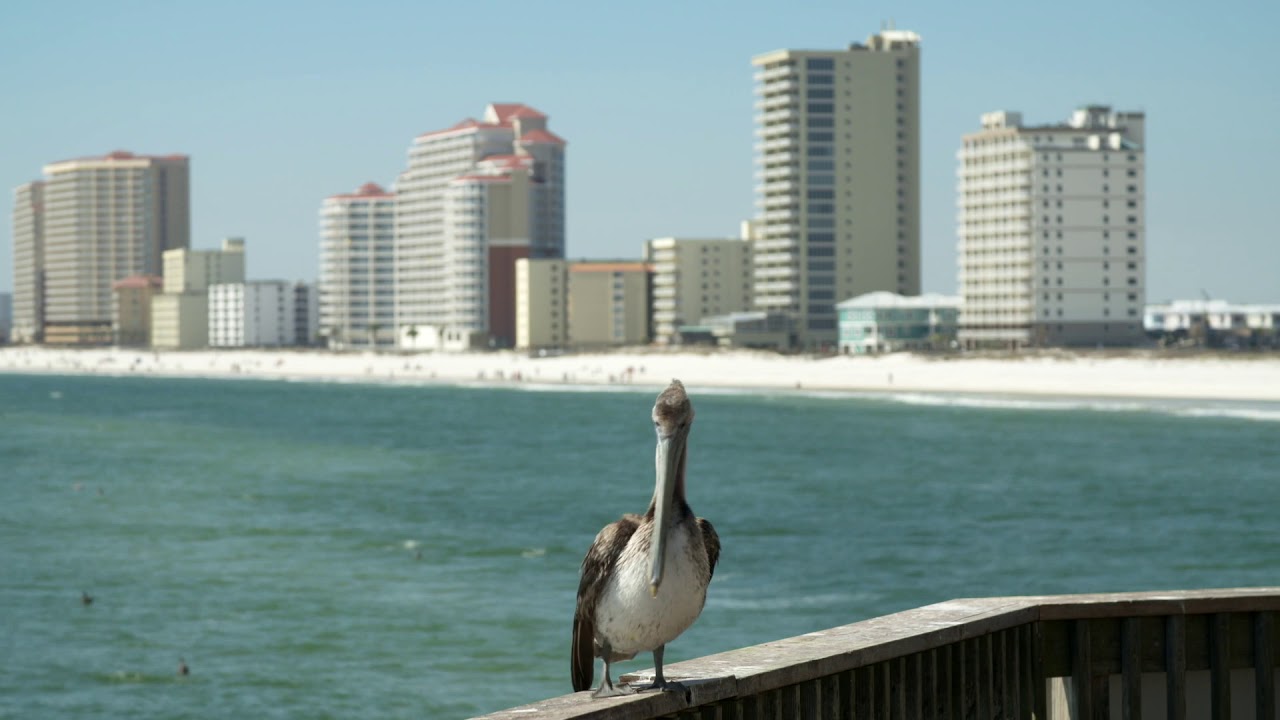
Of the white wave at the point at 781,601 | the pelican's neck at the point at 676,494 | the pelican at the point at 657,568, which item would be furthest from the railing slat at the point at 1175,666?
the white wave at the point at 781,601

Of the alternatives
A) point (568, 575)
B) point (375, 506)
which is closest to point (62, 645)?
point (568, 575)

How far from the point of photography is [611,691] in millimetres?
7484

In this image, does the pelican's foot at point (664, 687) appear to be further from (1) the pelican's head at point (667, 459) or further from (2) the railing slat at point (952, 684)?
(2) the railing slat at point (952, 684)

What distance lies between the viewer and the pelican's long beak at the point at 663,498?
717 centimetres

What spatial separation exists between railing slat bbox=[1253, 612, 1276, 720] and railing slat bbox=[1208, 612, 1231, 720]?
17cm

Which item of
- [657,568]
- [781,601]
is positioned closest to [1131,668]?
[657,568]

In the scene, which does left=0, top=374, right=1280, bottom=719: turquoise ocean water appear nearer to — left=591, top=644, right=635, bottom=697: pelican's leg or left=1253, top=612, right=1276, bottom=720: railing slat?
left=1253, top=612, right=1276, bottom=720: railing slat

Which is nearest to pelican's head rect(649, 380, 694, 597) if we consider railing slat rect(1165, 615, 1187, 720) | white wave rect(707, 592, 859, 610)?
railing slat rect(1165, 615, 1187, 720)

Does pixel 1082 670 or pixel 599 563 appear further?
pixel 1082 670

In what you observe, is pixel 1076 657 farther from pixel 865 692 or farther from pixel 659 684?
pixel 659 684

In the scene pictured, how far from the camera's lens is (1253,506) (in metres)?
58.1

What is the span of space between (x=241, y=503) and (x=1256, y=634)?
54291 millimetres

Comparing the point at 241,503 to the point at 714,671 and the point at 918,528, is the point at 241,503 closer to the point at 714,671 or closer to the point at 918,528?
the point at 918,528

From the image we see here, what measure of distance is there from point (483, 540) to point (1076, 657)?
127 ft
